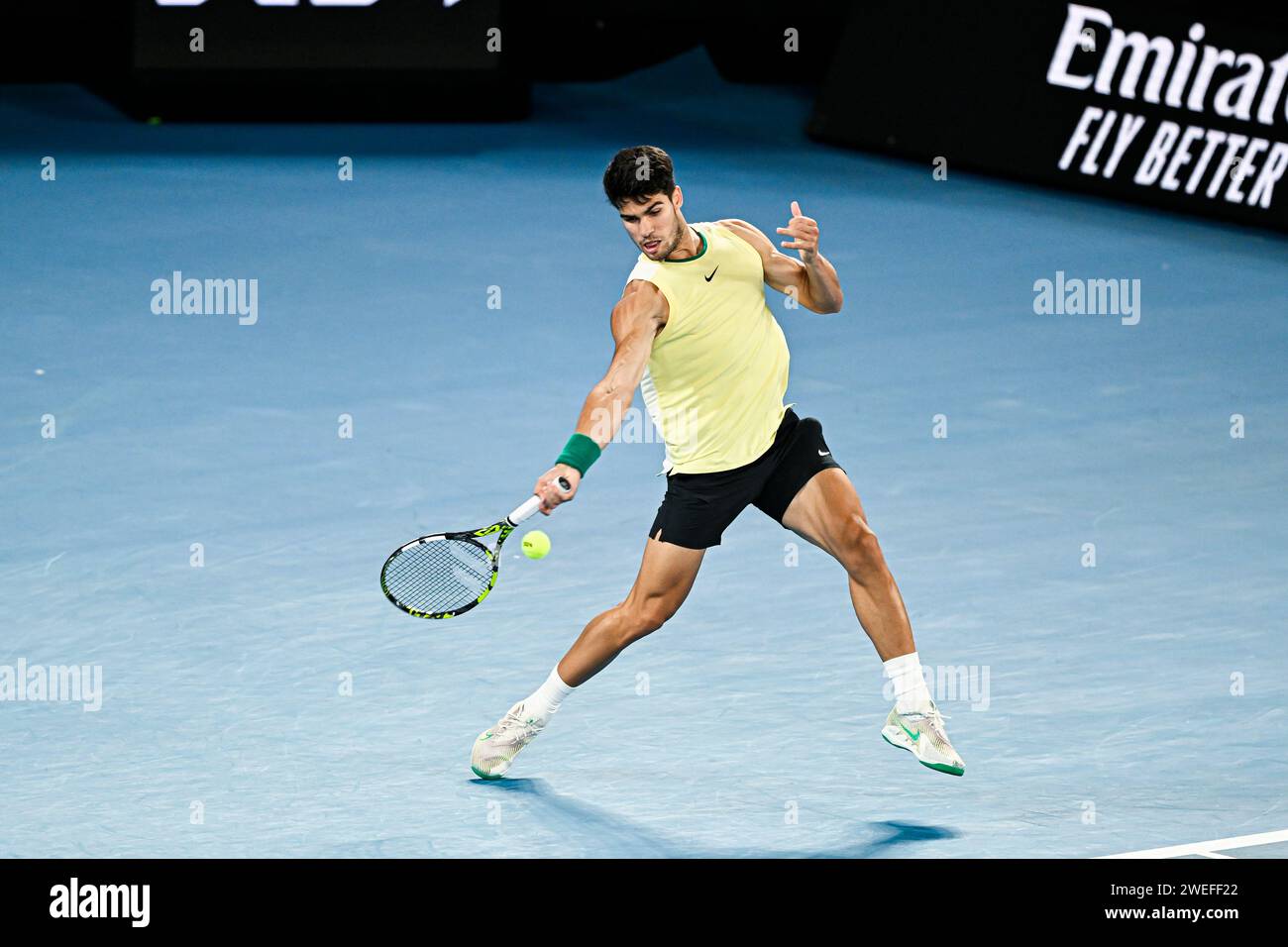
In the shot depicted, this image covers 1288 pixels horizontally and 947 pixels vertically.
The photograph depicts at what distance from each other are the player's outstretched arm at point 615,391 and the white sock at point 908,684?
1.26 meters

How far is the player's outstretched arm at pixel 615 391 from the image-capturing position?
5688 millimetres

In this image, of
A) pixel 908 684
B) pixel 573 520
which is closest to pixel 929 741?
pixel 908 684

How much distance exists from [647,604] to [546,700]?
0.49 meters

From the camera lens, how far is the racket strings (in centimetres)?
622

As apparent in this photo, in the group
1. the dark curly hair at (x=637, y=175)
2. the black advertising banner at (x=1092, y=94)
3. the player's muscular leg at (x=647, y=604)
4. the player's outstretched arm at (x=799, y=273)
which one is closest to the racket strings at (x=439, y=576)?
the player's muscular leg at (x=647, y=604)

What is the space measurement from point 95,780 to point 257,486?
2.94 meters

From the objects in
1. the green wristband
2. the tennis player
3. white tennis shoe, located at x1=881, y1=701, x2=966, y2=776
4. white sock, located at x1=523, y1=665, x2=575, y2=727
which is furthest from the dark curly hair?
white tennis shoe, located at x1=881, y1=701, x2=966, y2=776

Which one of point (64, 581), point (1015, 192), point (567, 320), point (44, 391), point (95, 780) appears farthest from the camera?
point (1015, 192)

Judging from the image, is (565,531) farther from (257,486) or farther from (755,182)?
(755,182)

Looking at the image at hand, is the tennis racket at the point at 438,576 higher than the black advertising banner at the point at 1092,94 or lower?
lower

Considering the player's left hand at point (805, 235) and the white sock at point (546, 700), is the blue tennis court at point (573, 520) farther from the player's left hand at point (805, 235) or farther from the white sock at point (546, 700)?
the player's left hand at point (805, 235)

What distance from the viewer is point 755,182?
14.2 m

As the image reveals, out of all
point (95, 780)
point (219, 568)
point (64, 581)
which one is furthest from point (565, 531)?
point (95, 780)

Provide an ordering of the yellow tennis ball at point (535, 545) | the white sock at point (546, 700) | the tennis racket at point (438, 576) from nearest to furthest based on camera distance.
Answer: the yellow tennis ball at point (535, 545) < the tennis racket at point (438, 576) < the white sock at point (546, 700)
